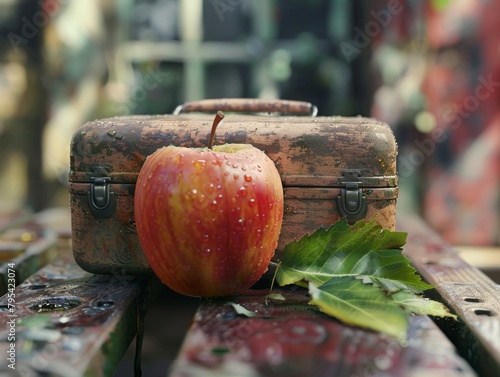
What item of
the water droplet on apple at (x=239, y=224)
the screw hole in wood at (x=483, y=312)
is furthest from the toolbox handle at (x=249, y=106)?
the screw hole in wood at (x=483, y=312)

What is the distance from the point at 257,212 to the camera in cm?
128

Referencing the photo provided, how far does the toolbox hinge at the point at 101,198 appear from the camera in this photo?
4.99 ft

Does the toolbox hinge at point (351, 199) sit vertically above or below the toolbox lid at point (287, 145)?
below

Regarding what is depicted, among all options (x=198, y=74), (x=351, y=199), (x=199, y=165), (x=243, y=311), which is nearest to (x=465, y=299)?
(x=351, y=199)

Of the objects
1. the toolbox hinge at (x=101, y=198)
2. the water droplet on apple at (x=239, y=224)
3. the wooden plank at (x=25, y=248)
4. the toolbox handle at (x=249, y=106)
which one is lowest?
the wooden plank at (x=25, y=248)

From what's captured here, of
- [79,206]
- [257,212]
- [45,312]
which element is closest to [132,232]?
[79,206]

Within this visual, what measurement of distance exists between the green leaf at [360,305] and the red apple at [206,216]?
0.52ft

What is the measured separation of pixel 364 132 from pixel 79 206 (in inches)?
27.1

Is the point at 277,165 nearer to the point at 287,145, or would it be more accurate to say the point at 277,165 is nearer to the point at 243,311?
the point at 287,145

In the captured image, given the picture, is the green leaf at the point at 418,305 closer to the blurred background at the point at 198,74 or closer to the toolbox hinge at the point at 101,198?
the toolbox hinge at the point at 101,198

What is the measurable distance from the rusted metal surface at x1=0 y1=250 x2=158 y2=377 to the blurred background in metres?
1.28

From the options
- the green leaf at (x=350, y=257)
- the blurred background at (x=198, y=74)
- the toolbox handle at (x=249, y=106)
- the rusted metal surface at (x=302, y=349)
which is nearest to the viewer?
the rusted metal surface at (x=302, y=349)

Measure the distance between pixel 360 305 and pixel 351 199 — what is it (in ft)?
1.14

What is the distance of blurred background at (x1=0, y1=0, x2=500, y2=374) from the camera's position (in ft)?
8.81
